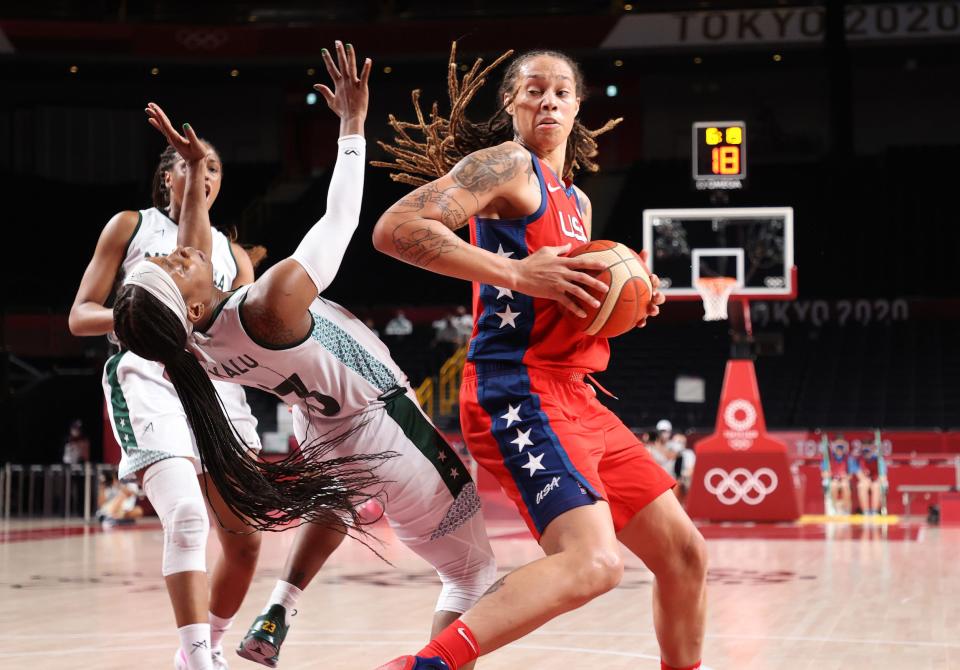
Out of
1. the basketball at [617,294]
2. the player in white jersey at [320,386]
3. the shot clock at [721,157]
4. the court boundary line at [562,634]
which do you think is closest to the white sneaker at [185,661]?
the player in white jersey at [320,386]

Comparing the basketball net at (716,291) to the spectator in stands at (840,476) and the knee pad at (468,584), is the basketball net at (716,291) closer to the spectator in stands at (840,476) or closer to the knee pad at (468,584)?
the spectator in stands at (840,476)

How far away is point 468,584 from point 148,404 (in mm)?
1280

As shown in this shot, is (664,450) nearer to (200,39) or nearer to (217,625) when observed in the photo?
(200,39)

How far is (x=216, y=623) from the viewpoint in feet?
14.3

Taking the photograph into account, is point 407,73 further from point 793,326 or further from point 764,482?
point 764,482

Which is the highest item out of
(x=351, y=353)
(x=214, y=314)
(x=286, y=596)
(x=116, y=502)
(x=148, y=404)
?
(x=214, y=314)

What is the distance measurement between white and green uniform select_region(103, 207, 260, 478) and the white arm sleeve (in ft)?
2.20

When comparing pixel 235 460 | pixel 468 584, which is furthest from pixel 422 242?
pixel 468 584

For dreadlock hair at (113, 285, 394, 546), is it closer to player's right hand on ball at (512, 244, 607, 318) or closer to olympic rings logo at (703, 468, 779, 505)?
player's right hand on ball at (512, 244, 607, 318)

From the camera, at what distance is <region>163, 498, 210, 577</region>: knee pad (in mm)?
3869

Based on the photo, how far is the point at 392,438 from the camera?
357 cm

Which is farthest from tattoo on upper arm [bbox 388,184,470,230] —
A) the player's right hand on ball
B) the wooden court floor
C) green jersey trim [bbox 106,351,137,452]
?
the wooden court floor

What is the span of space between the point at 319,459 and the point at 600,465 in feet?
2.60

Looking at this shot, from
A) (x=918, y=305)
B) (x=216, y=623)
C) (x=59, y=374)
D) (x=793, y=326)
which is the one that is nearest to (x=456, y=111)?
(x=216, y=623)
